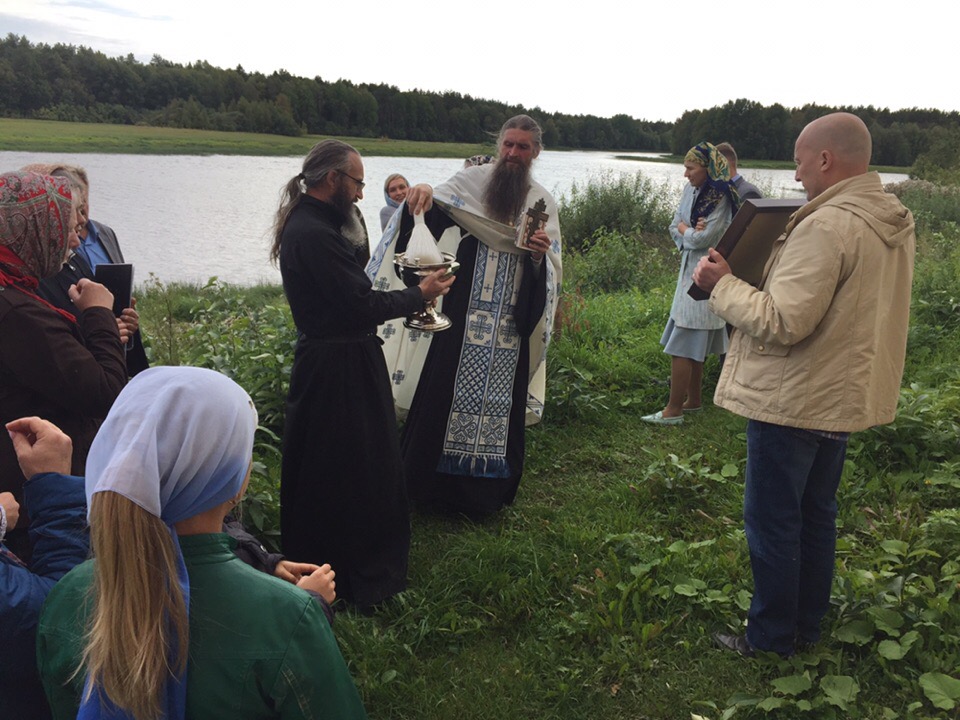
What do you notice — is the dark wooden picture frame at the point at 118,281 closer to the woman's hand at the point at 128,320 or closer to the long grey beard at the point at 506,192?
the woman's hand at the point at 128,320

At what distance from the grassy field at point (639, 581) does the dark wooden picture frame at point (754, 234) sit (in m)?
1.43

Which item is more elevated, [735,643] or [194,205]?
[194,205]

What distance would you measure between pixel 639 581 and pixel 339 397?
5.37 feet

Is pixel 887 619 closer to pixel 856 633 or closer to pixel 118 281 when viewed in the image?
pixel 856 633

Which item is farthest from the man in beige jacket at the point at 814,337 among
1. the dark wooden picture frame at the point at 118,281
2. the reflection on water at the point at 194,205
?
the reflection on water at the point at 194,205

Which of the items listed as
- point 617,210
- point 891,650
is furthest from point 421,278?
point 617,210

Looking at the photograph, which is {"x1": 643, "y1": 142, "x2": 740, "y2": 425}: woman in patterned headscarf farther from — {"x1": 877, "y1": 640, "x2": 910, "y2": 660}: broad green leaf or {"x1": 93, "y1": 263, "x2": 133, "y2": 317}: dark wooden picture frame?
{"x1": 93, "y1": 263, "x2": 133, "y2": 317}: dark wooden picture frame

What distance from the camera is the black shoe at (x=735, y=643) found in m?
3.19

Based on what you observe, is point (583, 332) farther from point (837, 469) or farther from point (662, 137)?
point (662, 137)

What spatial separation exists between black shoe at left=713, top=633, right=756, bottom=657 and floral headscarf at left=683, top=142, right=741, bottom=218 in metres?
3.59

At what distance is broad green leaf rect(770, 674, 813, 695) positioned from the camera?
9.51 feet

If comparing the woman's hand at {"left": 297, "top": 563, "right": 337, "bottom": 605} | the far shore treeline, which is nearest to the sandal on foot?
the woman's hand at {"left": 297, "top": 563, "right": 337, "bottom": 605}

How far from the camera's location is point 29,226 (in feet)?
7.49

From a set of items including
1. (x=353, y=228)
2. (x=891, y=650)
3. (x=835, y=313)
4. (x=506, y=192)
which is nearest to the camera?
(x=835, y=313)
